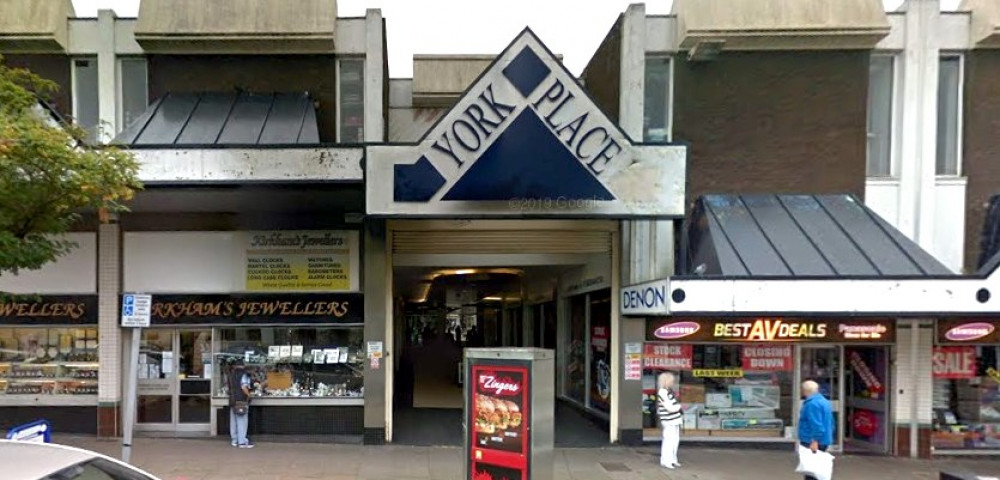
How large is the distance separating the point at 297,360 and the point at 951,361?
11415 mm

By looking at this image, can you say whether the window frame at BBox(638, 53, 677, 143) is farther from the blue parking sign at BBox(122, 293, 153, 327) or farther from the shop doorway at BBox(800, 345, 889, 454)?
the blue parking sign at BBox(122, 293, 153, 327)

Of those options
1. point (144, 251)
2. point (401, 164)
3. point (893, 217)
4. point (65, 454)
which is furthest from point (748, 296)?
point (144, 251)

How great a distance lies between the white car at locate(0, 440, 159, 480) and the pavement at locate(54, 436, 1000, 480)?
5751 millimetres

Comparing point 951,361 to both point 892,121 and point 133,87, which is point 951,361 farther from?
point 133,87

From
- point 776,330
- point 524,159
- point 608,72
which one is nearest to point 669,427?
point 776,330

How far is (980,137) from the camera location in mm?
11430

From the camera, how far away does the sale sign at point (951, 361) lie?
11.3 m

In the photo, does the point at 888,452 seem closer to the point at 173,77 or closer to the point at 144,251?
the point at 144,251

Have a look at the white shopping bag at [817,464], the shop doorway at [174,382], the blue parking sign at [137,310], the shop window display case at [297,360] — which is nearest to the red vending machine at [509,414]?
the white shopping bag at [817,464]

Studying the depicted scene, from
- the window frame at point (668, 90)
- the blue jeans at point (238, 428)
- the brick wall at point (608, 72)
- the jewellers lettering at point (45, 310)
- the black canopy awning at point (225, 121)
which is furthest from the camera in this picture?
the brick wall at point (608, 72)

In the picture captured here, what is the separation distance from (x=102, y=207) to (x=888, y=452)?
1278cm

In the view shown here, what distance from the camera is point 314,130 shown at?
10836 mm

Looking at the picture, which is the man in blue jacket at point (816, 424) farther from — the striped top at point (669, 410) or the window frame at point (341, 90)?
the window frame at point (341, 90)

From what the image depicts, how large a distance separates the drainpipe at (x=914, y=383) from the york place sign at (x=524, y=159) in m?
5.15
